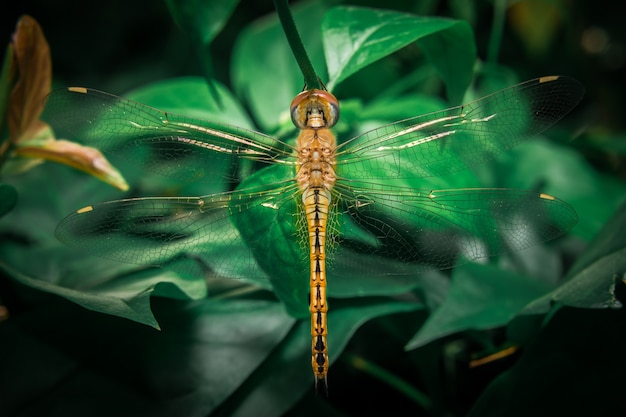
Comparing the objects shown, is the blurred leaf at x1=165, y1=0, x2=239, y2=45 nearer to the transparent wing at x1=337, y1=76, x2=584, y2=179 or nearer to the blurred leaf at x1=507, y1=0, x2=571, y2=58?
the transparent wing at x1=337, y1=76, x2=584, y2=179

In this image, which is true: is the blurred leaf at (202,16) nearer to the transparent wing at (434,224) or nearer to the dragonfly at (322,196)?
the dragonfly at (322,196)

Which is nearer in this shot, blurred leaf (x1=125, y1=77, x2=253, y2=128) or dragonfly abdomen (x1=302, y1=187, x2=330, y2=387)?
dragonfly abdomen (x1=302, y1=187, x2=330, y2=387)

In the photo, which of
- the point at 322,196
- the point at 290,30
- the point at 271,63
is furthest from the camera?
the point at 271,63

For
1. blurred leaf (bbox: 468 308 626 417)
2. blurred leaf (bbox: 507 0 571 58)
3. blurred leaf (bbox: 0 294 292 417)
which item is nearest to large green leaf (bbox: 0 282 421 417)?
blurred leaf (bbox: 0 294 292 417)

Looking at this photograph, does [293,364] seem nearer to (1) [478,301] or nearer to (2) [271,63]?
(1) [478,301]

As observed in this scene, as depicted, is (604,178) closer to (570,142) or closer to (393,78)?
(570,142)

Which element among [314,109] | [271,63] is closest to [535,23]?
[271,63]
